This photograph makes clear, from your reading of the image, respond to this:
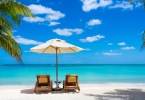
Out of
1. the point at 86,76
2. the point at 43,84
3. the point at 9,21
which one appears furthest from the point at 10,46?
the point at 86,76

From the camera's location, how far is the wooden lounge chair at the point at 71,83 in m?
9.20

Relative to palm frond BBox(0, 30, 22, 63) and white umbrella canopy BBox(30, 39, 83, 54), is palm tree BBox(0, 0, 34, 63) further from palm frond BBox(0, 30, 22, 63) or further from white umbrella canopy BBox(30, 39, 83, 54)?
white umbrella canopy BBox(30, 39, 83, 54)

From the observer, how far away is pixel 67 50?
408 inches

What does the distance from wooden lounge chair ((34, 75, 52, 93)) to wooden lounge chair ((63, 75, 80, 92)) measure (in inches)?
21.7

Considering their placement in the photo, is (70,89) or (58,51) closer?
(70,89)

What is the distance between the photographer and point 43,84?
9.27 metres

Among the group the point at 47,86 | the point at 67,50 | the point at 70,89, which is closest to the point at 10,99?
the point at 47,86

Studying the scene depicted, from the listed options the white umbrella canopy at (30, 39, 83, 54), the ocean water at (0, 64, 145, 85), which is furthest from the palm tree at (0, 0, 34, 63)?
the ocean water at (0, 64, 145, 85)

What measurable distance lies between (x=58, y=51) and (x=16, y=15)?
3.08 m

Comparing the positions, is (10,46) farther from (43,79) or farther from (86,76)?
(86,76)

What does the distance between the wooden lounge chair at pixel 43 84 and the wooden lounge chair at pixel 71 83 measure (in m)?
0.55

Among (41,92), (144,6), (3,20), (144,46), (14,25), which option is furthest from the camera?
(144,46)

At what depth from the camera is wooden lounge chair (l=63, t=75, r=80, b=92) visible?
920 centimetres

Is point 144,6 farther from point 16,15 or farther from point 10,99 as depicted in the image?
point 10,99
